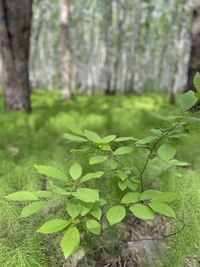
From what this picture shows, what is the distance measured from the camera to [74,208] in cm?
130

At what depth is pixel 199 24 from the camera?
5570 millimetres

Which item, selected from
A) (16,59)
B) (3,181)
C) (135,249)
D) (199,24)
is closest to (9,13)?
(16,59)

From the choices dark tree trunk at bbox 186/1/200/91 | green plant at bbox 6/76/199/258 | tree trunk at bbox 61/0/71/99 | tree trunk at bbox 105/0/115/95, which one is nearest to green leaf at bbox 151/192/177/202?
green plant at bbox 6/76/199/258

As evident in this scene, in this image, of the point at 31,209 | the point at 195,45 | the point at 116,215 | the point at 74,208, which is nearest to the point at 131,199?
the point at 116,215

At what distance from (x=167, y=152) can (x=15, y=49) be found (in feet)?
14.9

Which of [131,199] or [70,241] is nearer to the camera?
[70,241]

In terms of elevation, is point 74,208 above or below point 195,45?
above

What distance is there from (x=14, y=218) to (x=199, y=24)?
4871 mm

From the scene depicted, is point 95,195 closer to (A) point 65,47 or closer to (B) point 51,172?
(B) point 51,172

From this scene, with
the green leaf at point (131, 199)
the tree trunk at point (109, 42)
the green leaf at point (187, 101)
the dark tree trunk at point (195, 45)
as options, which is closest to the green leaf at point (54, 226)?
the green leaf at point (131, 199)

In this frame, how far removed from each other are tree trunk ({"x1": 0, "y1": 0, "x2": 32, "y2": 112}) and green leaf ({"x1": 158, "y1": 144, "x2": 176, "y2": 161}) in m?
4.16

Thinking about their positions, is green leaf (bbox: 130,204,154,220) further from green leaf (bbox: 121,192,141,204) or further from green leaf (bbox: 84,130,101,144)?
green leaf (bbox: 84,130,101,144)

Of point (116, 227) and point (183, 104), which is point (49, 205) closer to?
point (116, 227)

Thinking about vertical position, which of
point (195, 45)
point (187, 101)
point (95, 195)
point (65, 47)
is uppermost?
point (187, 101)
